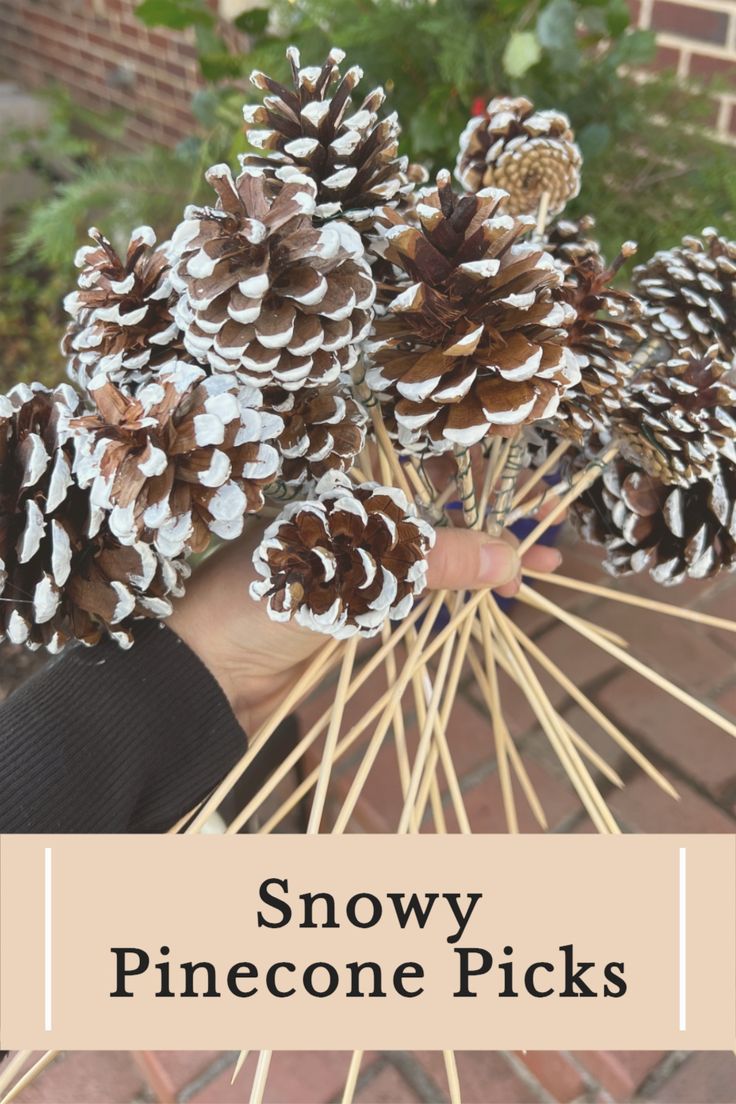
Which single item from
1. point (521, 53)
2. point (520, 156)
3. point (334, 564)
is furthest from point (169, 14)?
point (334, 564)

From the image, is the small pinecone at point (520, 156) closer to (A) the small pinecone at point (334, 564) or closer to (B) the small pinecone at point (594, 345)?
(B) the small pinecone at point (594, 345)

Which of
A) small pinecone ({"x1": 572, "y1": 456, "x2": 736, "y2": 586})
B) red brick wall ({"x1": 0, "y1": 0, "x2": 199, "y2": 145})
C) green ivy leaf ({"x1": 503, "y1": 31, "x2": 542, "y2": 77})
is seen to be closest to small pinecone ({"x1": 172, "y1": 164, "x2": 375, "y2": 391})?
small pinecone ({"x1": 572, "y1": 456, "x2": 736, "y2": 586})

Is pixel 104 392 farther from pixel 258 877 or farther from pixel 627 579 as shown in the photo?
pixel 627 579

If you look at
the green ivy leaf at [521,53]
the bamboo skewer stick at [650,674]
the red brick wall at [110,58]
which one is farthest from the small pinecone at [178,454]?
the red brick wall at [110,58]

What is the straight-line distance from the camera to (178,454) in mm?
388

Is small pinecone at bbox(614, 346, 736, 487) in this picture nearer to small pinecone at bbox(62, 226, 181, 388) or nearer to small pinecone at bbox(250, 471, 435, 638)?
small pinecone at bbox(250, 471, 435, 638)

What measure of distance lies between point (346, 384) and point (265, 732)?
20 centimetres

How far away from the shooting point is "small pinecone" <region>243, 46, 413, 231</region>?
1.45 ft

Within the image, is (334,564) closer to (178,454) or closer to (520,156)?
(178,454)

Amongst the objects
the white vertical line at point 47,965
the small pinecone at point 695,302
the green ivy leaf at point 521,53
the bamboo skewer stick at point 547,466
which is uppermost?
the green ivy leaf at point 521,53

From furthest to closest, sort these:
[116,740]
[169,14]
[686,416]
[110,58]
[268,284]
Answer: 1. [110,58]
2. [169,14]
3. [116,740]
4. [686,416]
5. [268,284]

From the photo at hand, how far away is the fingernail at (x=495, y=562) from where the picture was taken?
0.54 meters

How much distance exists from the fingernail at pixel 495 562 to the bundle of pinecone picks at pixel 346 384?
0.03 metres

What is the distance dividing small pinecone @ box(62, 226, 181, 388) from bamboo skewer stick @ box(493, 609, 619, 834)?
0.91 feet
